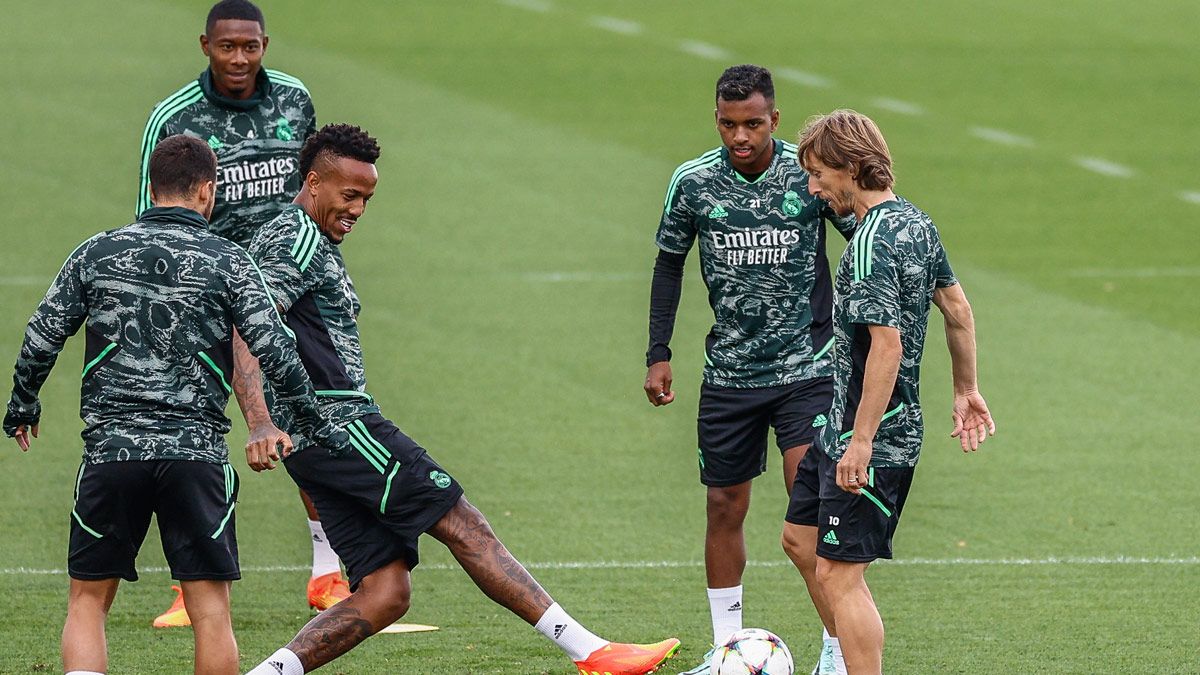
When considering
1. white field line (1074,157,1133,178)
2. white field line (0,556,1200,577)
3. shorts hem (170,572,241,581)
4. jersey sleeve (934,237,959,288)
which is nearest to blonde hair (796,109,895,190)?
jersey sleeve (934,237,959,288)

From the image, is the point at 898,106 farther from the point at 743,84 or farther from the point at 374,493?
the point at 374,493

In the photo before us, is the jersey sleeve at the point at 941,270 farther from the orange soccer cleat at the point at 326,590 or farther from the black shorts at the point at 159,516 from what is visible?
the orange soccer cleat at the point at 326,590

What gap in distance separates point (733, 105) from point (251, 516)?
3869mm

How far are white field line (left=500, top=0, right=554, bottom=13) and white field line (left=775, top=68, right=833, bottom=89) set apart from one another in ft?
16.1

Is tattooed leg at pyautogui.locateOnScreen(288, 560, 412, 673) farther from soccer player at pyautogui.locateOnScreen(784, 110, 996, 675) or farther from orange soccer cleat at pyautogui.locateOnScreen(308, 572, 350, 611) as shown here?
soccer player at pyautogui.locateOnScreen(784, 110, 996, 675)

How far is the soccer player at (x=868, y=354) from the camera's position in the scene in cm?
634

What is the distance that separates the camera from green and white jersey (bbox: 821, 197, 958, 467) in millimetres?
6332

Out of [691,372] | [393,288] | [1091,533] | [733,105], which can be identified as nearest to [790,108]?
[393,288]

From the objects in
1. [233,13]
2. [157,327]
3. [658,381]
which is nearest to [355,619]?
[157,327]

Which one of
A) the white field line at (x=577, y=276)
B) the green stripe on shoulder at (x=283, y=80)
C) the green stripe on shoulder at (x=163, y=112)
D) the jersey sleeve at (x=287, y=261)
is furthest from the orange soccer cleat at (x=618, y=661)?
the white field line at (x=577, y=276)

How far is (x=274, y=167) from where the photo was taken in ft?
28.1

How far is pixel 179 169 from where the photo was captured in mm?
6395

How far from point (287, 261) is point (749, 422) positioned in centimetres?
204

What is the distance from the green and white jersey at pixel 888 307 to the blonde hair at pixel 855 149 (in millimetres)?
105
